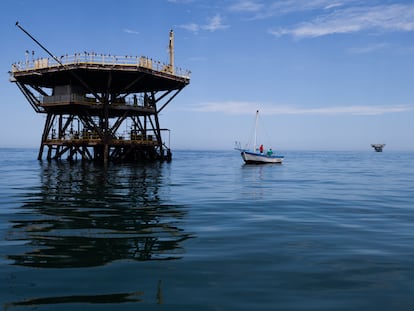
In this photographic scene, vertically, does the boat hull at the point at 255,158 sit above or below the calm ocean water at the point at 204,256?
above

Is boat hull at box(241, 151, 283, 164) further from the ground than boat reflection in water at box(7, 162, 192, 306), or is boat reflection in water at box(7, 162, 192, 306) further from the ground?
boat hull at box(241, 151, 283, 164)

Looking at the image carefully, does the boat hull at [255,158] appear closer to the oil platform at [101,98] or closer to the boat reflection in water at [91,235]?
the oil platform at [101,98]

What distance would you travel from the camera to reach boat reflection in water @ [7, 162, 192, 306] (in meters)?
6.86

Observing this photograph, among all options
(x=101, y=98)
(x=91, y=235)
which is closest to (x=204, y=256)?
(x=91, y=235)

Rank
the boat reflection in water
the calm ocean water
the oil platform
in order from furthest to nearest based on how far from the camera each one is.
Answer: the oil platform < the boat reflection in water < the calm ocean water

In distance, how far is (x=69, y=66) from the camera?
41.6m

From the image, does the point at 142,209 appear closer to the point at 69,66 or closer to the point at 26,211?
the point at 26,211

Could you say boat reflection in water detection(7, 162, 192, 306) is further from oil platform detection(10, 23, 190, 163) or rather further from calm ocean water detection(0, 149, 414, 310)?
oil platform detection(10, 23, 190, 163)

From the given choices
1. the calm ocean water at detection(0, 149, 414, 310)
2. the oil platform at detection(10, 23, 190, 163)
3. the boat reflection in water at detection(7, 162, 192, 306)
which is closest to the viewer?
the calm ocean water at detection(0, 149, 414, 310)

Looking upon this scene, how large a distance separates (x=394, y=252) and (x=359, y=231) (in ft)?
7.55

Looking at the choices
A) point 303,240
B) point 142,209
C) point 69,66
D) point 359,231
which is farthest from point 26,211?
point 69,66

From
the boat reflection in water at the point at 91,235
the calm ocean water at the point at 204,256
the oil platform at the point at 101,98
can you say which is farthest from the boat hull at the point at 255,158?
the calm ocean water at the point at 204,256

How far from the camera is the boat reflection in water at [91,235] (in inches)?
270

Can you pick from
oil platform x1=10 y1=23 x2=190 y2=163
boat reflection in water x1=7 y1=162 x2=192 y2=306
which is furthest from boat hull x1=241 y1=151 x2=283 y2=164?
boat reflection in water x1=7 y1=162 x2=192 y2=306
